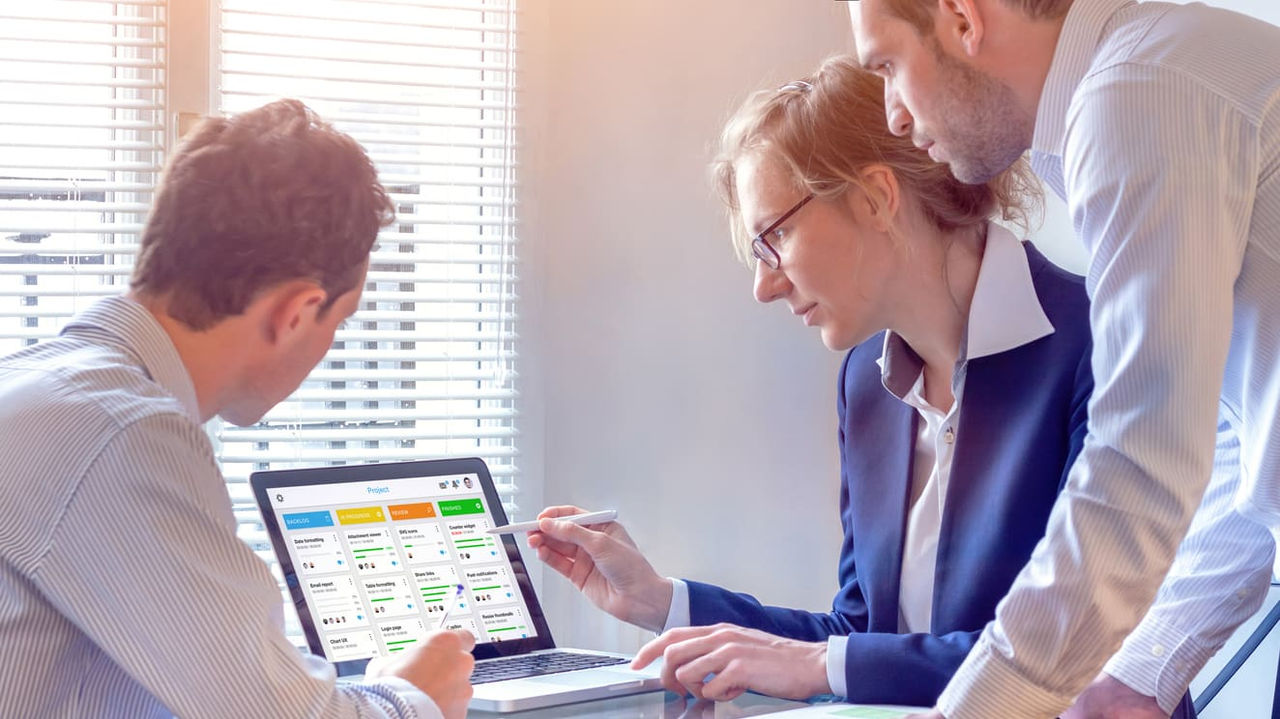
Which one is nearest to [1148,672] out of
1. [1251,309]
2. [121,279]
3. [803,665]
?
[803,665]

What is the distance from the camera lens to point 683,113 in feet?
9.18

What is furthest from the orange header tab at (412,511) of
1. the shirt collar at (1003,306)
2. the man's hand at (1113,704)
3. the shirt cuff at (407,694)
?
the man's hand at (1113,704)

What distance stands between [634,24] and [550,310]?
637 mm

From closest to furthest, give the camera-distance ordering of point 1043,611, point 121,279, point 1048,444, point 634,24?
point 1043,611 < point 1048,444 < point 121,279 < point 634,24

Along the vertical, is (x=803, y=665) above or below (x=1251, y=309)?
below

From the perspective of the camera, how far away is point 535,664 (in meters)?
1.67

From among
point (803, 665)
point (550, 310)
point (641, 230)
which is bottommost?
point (803, 665)

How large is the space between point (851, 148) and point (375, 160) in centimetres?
130

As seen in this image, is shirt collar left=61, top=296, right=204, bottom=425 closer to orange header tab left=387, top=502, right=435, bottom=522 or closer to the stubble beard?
orange header tab left=387, top=502, right=435, bottom=522

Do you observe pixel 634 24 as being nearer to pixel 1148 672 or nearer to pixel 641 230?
pixel 641 230

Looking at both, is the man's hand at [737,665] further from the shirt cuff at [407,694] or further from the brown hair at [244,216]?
the brown hair at [244,216]

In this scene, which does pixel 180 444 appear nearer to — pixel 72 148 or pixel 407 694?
pixel 407 694

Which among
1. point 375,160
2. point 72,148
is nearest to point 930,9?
point 375,160

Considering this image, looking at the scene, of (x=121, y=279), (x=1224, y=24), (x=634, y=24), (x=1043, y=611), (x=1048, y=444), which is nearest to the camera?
(x=1043, y=611)
